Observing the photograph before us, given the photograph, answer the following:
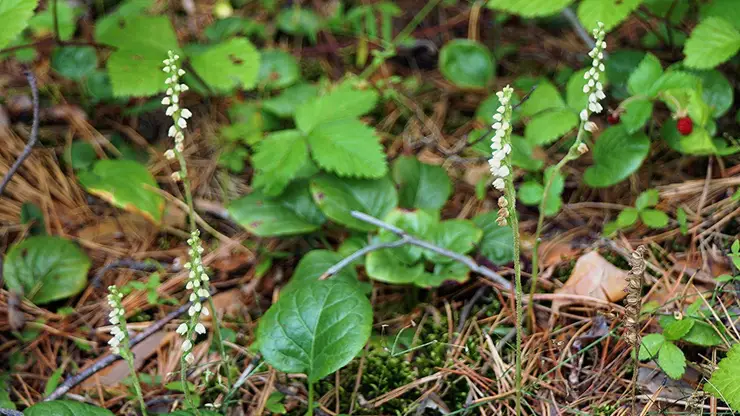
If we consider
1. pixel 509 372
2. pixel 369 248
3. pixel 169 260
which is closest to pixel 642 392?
pixel 509 372

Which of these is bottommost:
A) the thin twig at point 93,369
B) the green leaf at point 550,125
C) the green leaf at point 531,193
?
the thin twig at point 93,369

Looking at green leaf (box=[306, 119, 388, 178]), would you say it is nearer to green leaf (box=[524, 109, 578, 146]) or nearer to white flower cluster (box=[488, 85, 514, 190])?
green leaf (box=[524, 109, 578, 146])

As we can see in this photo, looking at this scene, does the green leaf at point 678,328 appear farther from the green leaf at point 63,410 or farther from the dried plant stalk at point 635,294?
the green leaf at point 63,410

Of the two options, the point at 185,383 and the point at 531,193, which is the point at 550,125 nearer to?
the point at 531,193

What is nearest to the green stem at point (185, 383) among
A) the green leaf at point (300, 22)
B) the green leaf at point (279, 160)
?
the green leaf at point (279, 160)

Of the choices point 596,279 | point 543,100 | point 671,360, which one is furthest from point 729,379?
point 543,100

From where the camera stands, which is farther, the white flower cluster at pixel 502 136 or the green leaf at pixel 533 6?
the green leaf at pixel 533 6

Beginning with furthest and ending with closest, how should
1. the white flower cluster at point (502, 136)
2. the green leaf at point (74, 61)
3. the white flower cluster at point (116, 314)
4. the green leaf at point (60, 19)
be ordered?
1. the green leaf at point (60, 19)
2. the green leaf at point (74, 61)
3. the white flower cluster at point (116, 314)
4. the white flower cluster at point (502, 136)
